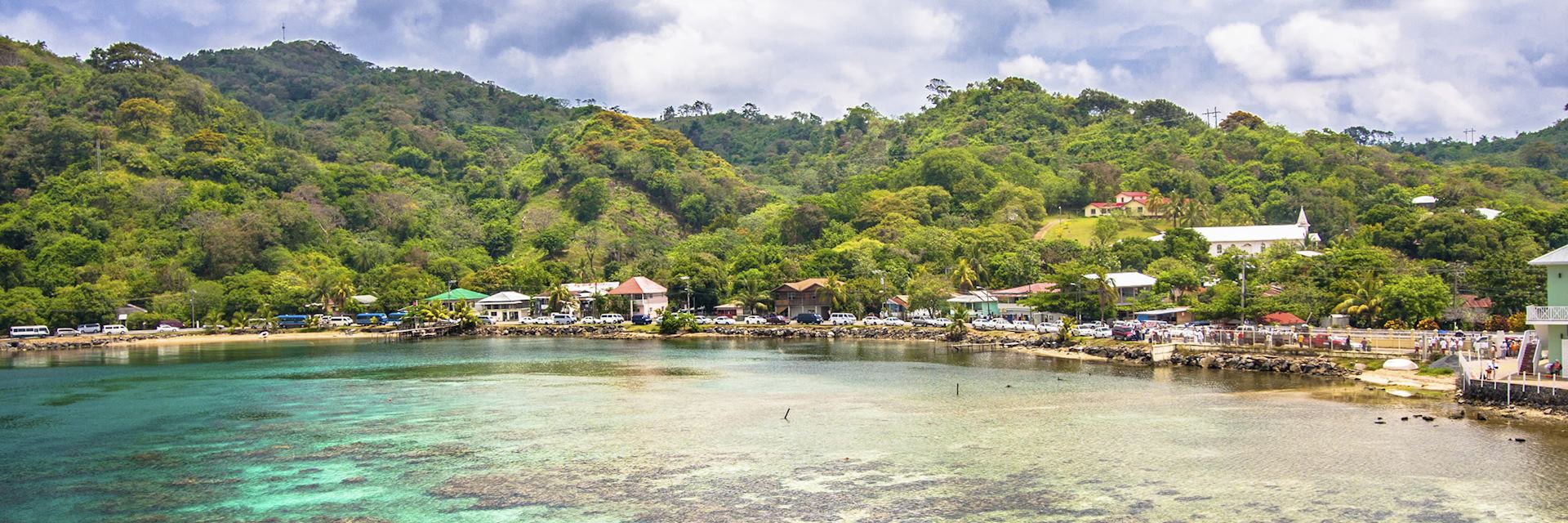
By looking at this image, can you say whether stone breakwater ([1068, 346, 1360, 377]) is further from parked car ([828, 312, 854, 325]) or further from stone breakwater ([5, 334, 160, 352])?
stone breakwater ([5, 334, 160, 352])

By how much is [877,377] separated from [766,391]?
21.1ft

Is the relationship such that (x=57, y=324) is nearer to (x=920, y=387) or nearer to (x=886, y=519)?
(x=920, y=387)

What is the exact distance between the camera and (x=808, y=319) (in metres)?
74.2

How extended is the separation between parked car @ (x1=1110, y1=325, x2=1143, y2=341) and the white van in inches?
2832

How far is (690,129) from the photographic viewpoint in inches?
7741

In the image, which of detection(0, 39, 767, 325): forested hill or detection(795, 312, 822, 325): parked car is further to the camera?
detection(0, 39, 767, 325): forested hill

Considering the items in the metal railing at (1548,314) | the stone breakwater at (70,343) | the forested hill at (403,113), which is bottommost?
the stone breakwater at (70,343)

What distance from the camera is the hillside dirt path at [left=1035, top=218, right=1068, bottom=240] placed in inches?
3735

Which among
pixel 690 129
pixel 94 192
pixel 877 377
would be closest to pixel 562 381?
pixel 877 377

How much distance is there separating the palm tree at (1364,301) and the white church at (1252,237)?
116ft

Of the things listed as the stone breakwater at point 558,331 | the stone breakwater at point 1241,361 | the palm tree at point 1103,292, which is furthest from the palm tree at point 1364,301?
the stone breakwater at point 558,331

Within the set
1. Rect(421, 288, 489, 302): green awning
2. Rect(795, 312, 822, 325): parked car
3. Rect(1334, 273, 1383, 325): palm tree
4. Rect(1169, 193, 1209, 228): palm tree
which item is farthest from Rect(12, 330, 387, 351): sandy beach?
Rect(1169, 193, 1209, 228): palm tree

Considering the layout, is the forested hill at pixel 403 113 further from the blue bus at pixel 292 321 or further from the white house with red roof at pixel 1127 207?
the white house with red roof at pixel 1127 207

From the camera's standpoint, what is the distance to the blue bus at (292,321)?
259ft
